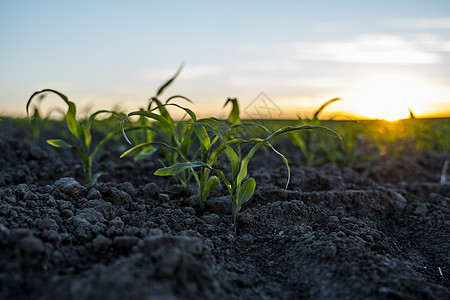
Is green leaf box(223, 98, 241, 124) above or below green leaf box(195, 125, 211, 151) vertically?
above

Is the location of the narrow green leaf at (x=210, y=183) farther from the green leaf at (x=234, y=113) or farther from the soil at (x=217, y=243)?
the green leaf at (x=234, y=113)

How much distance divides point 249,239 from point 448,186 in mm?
2073

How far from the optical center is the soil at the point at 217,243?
1.11 metres

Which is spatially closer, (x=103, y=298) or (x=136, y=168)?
(x=103, y=298)

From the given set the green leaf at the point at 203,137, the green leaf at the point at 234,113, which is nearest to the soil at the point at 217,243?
the green leaf at the point at 203,137

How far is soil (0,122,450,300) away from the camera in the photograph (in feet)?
3.65

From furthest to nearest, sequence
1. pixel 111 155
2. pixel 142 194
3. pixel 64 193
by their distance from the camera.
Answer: pixel 111 155, pixel 142 194, pixel 64 193

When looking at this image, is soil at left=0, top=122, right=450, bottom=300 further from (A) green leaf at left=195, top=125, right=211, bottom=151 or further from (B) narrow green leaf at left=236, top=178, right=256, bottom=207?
(A) green leaf at left=195, top=125, right=211, bottom=151

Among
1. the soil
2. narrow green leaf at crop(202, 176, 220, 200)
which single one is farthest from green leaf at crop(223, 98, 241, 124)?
narrow green leaf at crop(202, 176, 220, 200)

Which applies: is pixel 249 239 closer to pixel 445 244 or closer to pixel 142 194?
pixel 142 194

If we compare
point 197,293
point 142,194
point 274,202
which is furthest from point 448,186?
point 197,293

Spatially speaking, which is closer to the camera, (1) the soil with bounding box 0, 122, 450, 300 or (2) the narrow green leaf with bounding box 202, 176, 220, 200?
(1) the soil with bounding box 0, 122, 450, 300

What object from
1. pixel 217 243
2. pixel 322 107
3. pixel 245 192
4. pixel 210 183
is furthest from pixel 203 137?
pixel 322 107

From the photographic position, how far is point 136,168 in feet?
9.88
